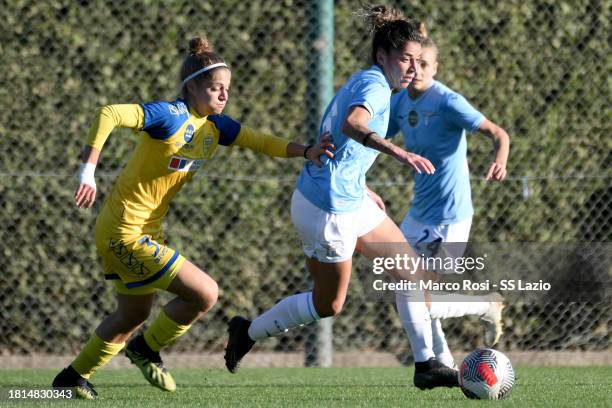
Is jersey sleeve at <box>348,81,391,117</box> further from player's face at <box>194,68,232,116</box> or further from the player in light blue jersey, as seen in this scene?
the player in light blue jersey

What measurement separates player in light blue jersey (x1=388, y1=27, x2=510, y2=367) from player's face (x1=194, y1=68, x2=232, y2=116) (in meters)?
1.28

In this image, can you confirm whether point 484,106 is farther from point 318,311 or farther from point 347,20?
point 318,311

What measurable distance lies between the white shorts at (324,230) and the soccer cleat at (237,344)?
2.36 feet

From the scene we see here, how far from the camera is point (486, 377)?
5.38 meters

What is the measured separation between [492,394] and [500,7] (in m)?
4.08

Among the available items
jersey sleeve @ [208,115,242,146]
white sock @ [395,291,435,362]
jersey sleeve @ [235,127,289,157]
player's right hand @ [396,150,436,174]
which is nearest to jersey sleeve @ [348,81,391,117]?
player's right hand @ [396,150,436,174]

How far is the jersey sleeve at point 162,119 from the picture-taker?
5.65m

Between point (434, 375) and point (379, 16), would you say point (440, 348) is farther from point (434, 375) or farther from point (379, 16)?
point (379, 16)

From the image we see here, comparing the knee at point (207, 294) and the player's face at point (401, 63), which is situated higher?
the player's face at point (401, 63)

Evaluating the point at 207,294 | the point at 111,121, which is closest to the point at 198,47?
the point at 111,121

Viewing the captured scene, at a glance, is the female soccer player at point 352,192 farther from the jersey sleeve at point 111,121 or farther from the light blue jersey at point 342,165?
the jersey sleeve at point 111,121

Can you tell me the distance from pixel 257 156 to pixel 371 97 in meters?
3.02

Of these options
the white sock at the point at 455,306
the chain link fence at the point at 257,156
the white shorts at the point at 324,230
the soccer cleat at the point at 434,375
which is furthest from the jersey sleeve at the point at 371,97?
the chain link fence at the point at 257,156

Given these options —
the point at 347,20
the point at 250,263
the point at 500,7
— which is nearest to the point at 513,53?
the point at 500,7
